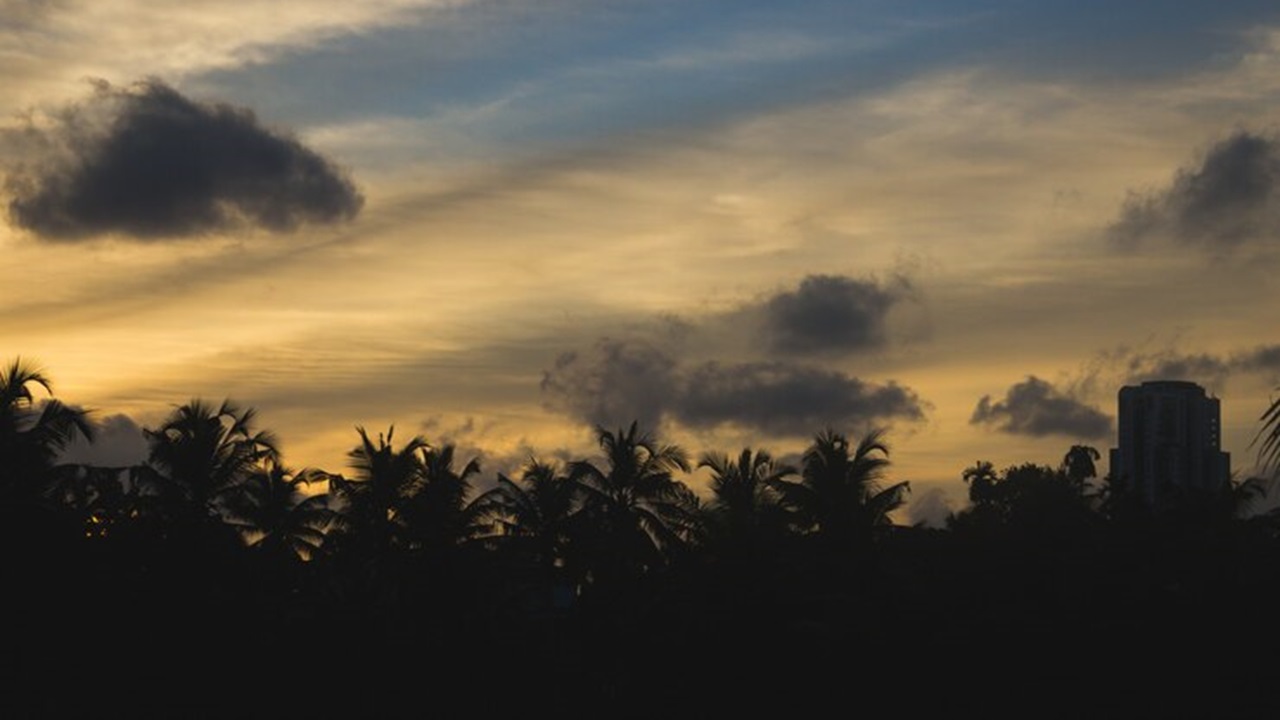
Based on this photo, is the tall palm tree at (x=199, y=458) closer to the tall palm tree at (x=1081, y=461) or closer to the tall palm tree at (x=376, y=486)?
the tall palm tree at (x=376, y=486)

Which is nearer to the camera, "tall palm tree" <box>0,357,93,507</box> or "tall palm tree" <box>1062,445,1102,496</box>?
"tall palm tree" <box>0,357,93,507</box>

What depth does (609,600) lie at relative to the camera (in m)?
48.1

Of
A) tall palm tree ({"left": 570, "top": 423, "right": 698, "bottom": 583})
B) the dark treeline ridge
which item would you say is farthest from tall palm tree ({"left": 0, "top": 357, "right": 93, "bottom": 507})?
tall palm tree ({"left": 570, "top": 423, "right": 698, "bottom": 583})

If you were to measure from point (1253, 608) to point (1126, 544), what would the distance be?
4.00 m

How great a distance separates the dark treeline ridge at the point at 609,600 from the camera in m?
39.4

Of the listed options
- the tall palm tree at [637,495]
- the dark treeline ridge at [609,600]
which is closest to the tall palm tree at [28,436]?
the dark treeline ridge at [609,600]

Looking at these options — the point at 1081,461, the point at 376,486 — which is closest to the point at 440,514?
the point at 376,486

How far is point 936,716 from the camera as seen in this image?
42.4 m

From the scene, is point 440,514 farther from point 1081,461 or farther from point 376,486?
point 1081,461

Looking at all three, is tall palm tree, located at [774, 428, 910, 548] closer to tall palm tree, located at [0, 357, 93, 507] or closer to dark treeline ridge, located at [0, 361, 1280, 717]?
dark treeline ridge, located at [0, 361, 1280, 717]

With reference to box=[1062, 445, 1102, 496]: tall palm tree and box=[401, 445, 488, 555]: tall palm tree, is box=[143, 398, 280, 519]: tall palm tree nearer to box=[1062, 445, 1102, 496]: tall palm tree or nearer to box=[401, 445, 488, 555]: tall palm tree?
box=[401, 445, 488, 555]: tall palm tree

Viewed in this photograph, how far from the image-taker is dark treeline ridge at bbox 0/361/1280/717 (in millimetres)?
39438

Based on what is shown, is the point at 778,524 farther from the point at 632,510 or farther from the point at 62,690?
the point at 62,690

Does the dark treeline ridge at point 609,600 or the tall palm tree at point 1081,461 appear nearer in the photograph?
the dark treeline ridge at point 609,600
